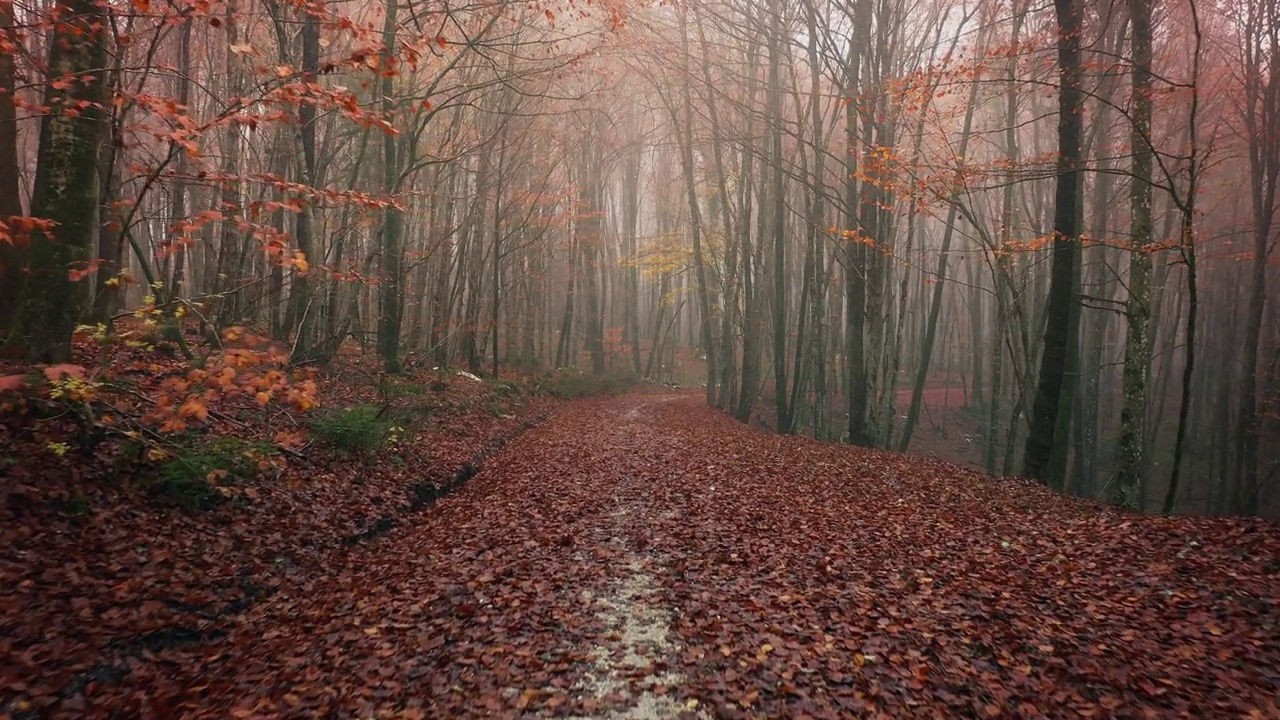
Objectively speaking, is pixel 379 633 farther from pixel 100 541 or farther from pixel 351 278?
pixel 351 278

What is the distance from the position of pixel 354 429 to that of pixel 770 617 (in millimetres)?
6621

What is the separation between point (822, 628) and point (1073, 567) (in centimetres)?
285

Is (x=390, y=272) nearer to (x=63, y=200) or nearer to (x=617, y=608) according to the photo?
(x=63, y=200)

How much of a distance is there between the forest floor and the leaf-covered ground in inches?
0.9

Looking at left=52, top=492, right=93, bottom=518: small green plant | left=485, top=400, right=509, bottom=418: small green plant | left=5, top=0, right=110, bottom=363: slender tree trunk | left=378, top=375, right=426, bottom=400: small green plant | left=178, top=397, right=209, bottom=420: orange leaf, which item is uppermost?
A: left=5, top=0, right=110, bottom=363: slender tree trunk

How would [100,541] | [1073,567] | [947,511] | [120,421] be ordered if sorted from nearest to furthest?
1. [100,541]
2. [1073,567]
3. [120,421]
4. [947,511]

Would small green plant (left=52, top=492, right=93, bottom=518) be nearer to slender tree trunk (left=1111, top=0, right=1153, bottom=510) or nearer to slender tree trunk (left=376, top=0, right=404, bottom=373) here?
slender tree trunk (left=376, top=0, right=404, bottom=373)

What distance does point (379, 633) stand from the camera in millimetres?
4977

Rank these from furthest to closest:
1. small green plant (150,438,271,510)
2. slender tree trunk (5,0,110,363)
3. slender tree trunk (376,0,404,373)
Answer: slender tree trunk (376,0,404,373), small green plant (150,438,271,510), slender tree trunk (5,0,110,363)

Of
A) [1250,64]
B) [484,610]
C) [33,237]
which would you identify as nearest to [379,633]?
[484,610]

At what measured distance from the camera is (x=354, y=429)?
927 centimetres

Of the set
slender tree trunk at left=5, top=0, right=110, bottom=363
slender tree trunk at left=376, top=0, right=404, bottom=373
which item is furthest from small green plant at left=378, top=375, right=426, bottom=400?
slender tree trunk at left=5, top=0, right=110, bottom=363

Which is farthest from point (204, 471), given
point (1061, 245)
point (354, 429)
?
point (1061, 245)

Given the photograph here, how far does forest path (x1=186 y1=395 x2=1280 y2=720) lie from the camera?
4051mm
